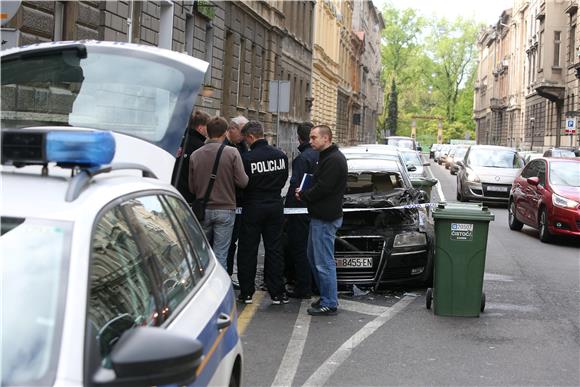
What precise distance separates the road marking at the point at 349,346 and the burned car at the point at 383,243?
0.36m

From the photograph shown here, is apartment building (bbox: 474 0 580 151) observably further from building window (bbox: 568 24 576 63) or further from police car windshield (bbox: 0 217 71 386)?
police car windshield (bbox: 0 217 71 386)

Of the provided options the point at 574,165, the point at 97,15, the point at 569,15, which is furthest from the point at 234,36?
the point at 569,15

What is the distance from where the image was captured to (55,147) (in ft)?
8.79

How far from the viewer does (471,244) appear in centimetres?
789

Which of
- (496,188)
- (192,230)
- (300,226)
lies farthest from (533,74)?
(192,230)

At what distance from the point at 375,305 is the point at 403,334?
1.27 meters

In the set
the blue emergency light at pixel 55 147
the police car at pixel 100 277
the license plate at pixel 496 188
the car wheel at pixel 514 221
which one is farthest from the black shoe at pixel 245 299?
the license plate at pixel 496 188

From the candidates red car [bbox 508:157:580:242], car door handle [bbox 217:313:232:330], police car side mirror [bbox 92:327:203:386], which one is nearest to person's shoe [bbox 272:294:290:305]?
car door handle [bbox 217:313:232:330]

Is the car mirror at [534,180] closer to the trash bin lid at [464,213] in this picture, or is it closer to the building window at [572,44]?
the trash bin lid at [464,213]

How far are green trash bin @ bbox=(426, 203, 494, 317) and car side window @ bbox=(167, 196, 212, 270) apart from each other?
13.4ft

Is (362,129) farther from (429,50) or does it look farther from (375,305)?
(375,305)

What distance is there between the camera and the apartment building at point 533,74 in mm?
52688

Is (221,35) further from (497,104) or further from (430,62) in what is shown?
(430,62)

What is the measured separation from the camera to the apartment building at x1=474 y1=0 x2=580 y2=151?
52688mm
